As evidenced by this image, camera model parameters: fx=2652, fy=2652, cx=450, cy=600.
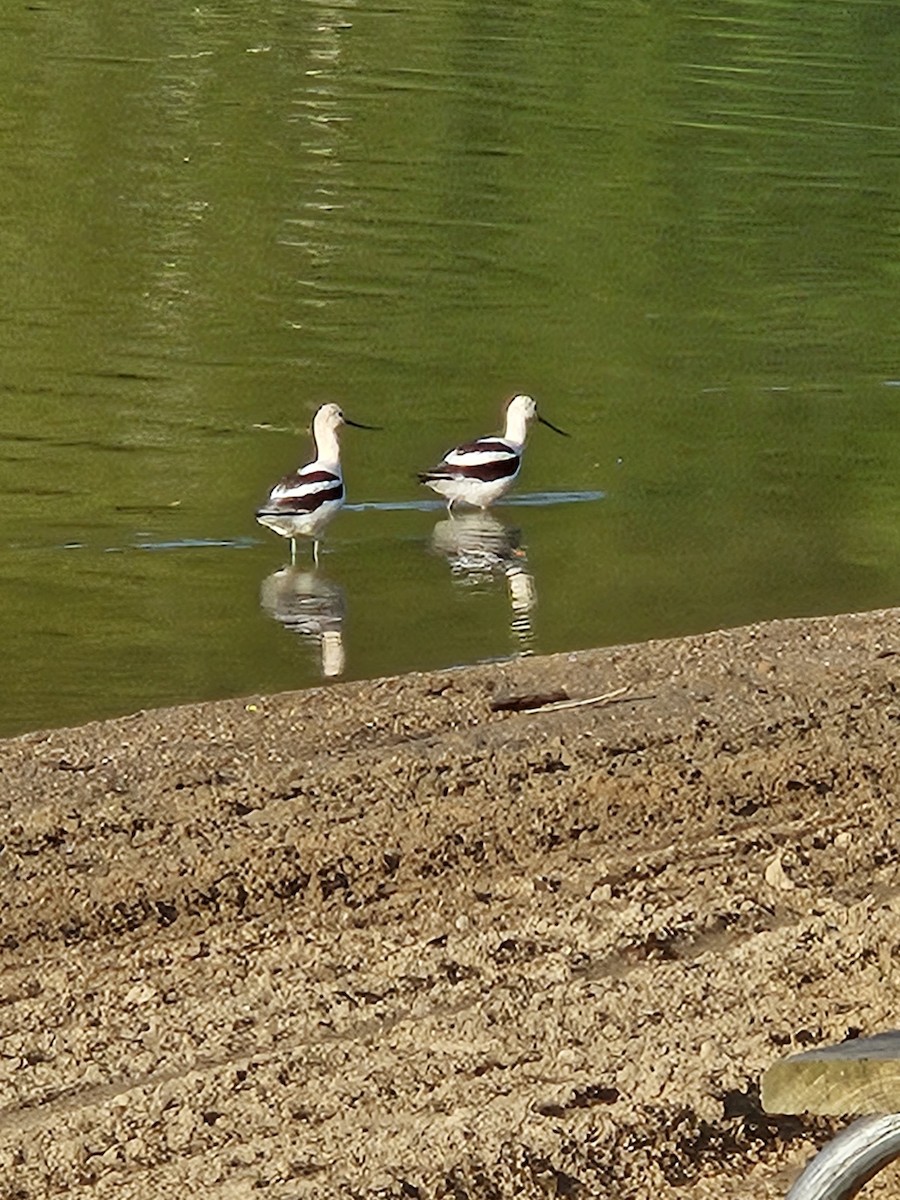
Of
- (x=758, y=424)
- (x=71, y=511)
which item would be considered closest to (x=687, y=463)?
(x=758, y=424)

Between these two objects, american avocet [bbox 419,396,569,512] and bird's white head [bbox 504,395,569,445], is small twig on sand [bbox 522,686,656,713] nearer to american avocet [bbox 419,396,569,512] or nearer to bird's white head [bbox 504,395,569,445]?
american avocet [bbox 419,396,569,512]

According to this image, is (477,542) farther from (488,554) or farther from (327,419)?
(327,419)

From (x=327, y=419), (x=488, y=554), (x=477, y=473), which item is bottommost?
(x=488, y=554)

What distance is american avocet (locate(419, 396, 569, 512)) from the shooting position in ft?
45.6

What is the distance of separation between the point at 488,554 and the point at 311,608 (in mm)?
1569

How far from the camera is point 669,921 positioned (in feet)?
22.7

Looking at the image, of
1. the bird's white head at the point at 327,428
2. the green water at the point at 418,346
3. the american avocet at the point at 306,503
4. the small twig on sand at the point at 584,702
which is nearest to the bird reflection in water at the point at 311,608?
the green water at the point at 418,346

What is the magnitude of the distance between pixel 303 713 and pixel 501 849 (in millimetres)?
2110

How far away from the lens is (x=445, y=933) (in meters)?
6.97

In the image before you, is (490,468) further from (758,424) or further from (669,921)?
(669,921)

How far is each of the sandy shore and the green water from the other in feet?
6.12

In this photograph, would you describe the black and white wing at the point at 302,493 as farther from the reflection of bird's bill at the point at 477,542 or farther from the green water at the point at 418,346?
the reflection of bird's bill at the point at 477,542

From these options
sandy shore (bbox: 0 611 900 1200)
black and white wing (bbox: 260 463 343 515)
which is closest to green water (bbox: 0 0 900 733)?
black and white wing (bbox: 260 463 343 515)

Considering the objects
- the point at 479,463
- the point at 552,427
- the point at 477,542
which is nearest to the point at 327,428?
the point at 479,463
